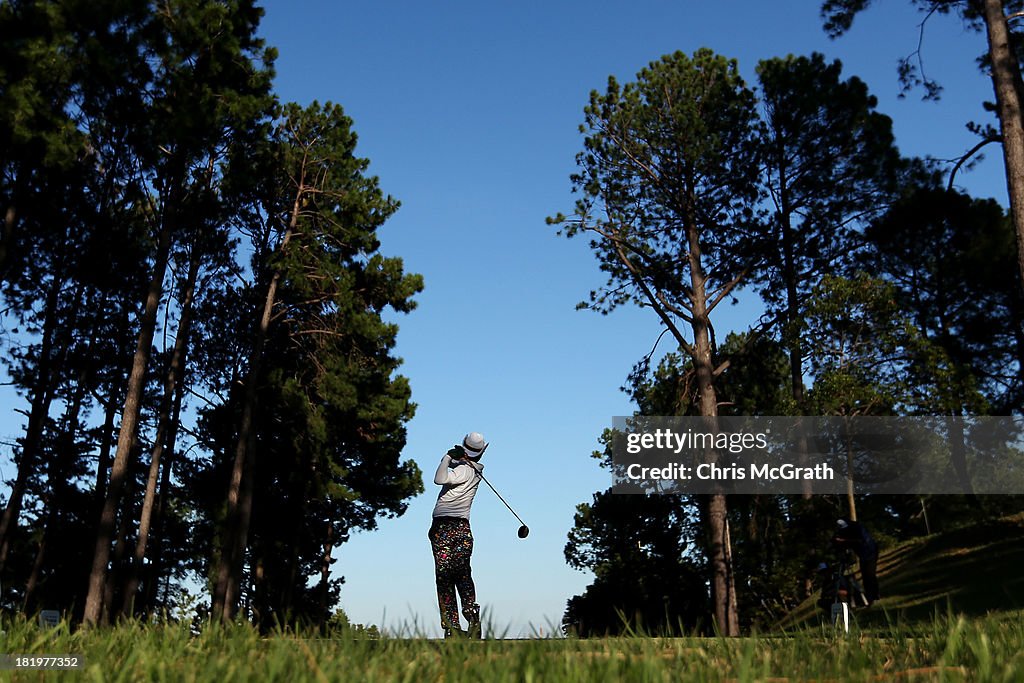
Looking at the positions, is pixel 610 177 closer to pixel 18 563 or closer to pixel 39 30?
pixel 39 30

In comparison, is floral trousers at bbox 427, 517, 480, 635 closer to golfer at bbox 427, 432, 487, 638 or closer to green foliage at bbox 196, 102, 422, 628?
golfer at bbox 427, 432, 487, 638

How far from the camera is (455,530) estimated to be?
29.2 feet

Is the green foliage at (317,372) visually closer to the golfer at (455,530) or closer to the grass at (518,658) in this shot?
the golfer at (455,530)

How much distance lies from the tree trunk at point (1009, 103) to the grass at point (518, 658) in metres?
8.44

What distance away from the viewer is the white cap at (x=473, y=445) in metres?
9.09

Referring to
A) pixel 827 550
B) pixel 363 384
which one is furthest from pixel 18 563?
pixel 827 550

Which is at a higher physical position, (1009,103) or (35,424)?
(1009,103)

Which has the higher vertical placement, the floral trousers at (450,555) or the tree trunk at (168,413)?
the tree trunk at (168,413)

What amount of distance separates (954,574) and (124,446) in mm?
17024

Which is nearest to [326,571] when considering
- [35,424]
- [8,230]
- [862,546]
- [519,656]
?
[35,424]

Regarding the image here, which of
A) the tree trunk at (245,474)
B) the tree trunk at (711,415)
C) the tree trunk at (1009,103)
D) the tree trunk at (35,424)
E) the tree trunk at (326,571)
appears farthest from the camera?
the tree trunk at (326,571)

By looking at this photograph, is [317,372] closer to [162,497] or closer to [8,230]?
[162,497]

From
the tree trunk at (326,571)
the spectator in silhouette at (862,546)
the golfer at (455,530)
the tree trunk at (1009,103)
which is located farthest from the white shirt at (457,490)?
the tree trunk at (326,571)

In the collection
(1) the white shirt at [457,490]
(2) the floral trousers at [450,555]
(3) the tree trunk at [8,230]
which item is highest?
(3) the tree trunk at [8,230]
